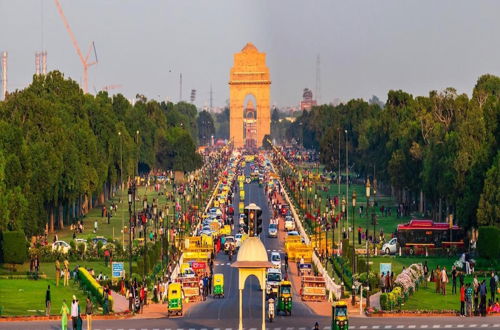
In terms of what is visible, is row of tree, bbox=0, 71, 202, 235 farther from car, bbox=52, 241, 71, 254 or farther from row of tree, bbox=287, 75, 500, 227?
row of tree, bbox=287, 75, 500, 227

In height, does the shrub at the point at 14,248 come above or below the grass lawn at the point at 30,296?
above

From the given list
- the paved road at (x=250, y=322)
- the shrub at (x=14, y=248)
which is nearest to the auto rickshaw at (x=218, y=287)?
the paved road at (x=250, y=322)

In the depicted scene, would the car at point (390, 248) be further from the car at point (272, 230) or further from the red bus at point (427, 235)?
the car at point (272, 230)

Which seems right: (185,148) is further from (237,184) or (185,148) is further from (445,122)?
(445,122)

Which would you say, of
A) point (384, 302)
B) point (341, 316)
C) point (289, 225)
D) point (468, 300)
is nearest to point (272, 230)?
point (289, 225)

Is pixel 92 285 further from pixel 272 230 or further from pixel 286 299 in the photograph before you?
pixel 272 230

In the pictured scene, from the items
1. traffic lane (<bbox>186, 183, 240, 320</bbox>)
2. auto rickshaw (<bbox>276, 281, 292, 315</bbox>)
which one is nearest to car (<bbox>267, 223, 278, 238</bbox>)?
traffic lane (<bbox>186, 183, 240, 320</bbox>)

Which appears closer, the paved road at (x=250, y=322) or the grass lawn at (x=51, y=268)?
the paved road at (x=250, y=322)
